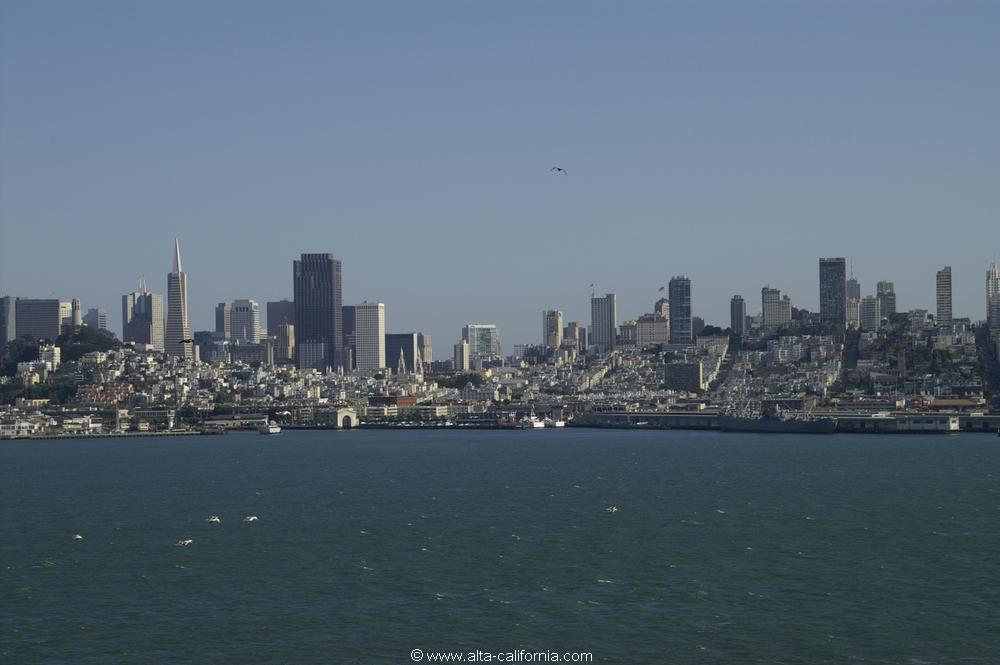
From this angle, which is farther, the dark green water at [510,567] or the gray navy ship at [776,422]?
the gray navy ship at [776,422]

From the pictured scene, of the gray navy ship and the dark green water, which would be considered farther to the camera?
the gray navy ship

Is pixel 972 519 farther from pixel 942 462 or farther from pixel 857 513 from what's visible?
pixel 942 462

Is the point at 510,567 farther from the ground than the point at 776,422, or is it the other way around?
the point at 776,422

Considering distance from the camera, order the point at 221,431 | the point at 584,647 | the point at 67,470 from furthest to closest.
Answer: the point at 221,431, the point at 67,470, the point at 584,647

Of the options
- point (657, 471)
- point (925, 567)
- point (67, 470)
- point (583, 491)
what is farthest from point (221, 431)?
point (925, 567)

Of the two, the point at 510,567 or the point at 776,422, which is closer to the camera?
the point at 510,567

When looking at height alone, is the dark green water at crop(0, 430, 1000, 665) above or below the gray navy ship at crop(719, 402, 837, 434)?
below

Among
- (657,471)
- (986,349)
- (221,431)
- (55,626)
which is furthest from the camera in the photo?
(986,349)

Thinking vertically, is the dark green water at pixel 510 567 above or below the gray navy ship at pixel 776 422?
below
